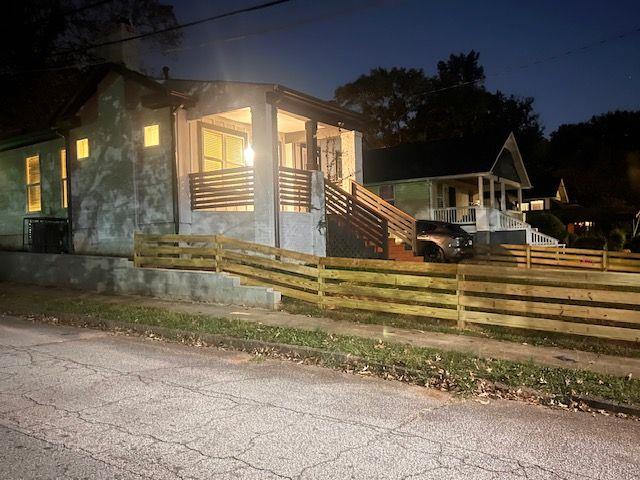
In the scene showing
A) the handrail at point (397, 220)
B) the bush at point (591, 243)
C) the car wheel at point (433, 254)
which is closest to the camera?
the handrail at point (397, 220)

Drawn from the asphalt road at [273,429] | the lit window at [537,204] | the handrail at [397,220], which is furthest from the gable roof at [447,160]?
the asphalt road at [273,429]

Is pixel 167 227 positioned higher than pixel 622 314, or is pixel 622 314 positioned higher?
pixel 167 227

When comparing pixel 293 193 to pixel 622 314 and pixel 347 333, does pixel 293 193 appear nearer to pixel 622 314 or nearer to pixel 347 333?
pixel 347 333

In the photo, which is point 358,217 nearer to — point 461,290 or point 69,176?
point 461,290

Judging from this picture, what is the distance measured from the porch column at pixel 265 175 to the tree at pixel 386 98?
42006mm

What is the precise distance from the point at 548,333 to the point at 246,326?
5108 millimetres

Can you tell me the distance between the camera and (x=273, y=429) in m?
4.73

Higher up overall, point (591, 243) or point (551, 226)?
point (551, 226)

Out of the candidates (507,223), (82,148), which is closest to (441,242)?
(507,223)

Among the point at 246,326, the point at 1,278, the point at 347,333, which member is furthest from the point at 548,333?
the point at 1,278

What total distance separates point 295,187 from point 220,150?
11.4 ft

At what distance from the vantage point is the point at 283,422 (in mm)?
4918

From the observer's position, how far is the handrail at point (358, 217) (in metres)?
15.5

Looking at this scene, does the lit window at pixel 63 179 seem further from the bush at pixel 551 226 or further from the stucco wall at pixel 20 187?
the bush at pixel 551 226
